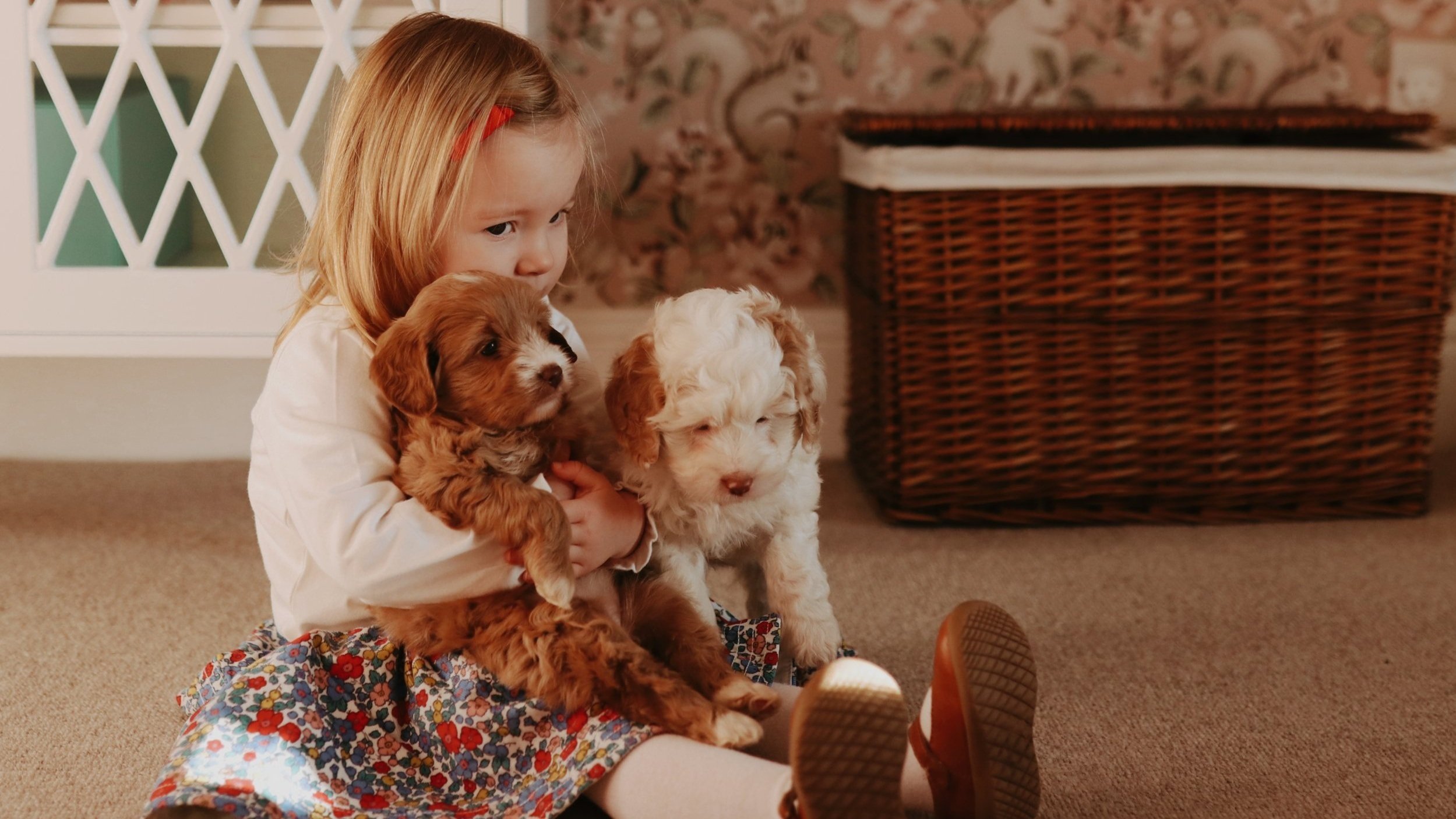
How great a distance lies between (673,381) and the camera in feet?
3.74

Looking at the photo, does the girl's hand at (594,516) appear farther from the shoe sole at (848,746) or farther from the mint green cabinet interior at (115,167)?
the mint green cabinet interior at (115,167)

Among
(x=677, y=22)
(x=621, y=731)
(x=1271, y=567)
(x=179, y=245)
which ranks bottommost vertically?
(x=1271, y=567)

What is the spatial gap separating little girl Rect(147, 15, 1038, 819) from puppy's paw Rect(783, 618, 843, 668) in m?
0.03

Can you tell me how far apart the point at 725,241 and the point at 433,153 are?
4.13 ft

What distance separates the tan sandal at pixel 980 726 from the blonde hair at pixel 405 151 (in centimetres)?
63

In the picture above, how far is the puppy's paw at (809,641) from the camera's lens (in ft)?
4.26

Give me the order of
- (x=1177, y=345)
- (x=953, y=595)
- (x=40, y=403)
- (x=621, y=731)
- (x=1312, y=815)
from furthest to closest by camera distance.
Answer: (x=40, y=403) → (x=1177, y=345) → (x=953, y=595) → (x=1312, y=815) → (x=621, y=731)

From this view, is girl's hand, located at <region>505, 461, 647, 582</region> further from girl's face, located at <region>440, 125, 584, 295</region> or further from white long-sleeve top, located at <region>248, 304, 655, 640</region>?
girl's face, located at <region>440, 125, 584, 295</region>

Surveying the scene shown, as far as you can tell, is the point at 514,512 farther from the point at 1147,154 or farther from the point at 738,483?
the point at 1147,154

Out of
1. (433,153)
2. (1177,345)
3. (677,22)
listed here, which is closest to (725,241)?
(677,22)

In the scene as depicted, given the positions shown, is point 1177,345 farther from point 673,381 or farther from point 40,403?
point 40,403

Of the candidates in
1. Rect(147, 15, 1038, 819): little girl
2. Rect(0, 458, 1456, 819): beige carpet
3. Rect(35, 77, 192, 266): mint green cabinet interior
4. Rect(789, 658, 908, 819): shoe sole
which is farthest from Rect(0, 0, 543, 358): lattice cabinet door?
Rect(789, 658, 908, 819): shoe sole

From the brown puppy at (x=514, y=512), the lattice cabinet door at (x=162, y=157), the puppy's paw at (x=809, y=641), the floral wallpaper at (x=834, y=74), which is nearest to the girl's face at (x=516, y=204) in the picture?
the brown puppy at (x=514, y=512)

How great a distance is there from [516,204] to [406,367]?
26cm
